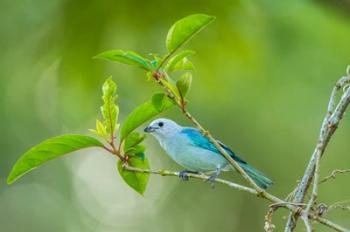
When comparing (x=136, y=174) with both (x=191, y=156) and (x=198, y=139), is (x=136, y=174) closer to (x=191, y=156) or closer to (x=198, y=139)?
(x=191, y=156)

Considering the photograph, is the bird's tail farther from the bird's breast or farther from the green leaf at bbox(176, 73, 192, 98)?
the green leaf at bbox(176, 73, 192, 98)

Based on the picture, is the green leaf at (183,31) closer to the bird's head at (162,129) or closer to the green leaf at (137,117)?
the green leaf at (137,117)

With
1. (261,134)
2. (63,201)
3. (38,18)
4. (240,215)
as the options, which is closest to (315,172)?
(38,18)

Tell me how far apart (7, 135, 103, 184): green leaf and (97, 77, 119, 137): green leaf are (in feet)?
0.26

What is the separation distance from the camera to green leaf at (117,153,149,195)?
6.24 feet

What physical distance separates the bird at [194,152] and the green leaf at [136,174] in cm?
24

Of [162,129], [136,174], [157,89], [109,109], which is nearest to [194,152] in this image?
[162,129]

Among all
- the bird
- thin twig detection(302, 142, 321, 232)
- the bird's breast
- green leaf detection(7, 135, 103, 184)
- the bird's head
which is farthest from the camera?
the bird's head

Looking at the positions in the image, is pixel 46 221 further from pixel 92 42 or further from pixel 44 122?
pixel 92 42

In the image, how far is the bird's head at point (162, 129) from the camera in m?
2.91

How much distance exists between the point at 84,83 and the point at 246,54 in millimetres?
944

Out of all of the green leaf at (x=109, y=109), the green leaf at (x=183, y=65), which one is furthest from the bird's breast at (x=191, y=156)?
the green leaf at (x=183, y=65)

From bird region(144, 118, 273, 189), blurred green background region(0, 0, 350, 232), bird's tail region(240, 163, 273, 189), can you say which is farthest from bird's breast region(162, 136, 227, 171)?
blurred green background region(0, 0, 350, 232)

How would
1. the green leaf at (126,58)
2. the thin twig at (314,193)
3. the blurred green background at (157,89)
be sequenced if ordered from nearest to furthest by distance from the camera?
Result: the thin twig at (314,193) → the green leaf at (126,58) → the blurred green background at (157,89)
